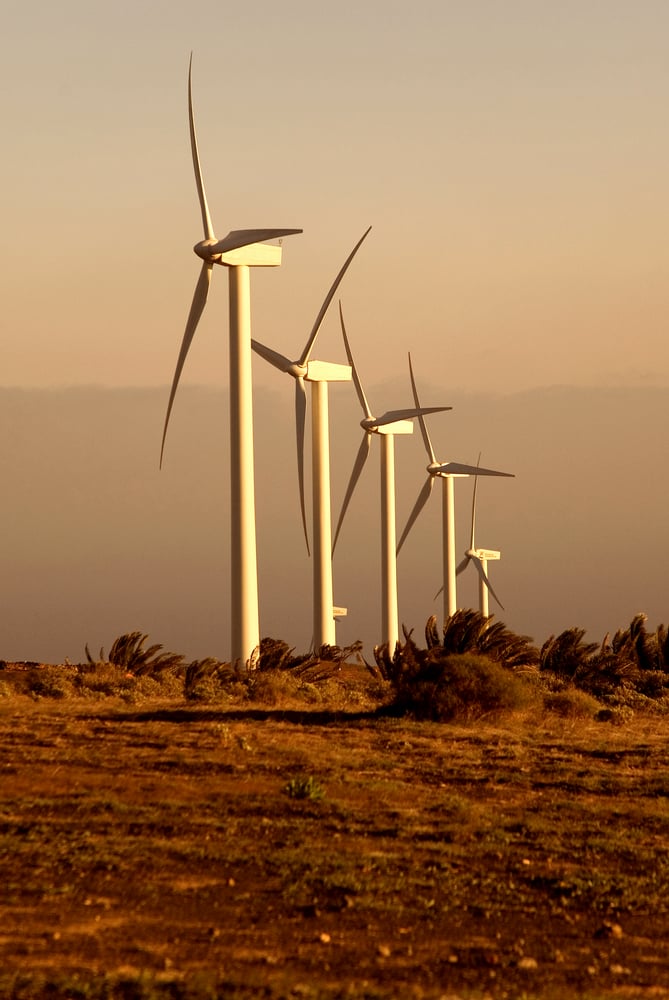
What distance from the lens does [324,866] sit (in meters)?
16.7

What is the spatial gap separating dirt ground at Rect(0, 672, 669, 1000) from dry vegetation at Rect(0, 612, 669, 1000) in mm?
44

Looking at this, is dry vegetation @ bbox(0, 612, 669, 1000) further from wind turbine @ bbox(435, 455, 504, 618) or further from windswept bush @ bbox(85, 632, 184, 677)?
wind turbine @ bbox(435, 455, 504, 618)

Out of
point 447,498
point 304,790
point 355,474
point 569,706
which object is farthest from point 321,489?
point 304,790

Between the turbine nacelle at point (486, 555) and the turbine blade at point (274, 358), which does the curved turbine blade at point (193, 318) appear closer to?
the turbine blade at point (274, 358)

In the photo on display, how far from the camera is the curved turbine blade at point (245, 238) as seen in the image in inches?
1901

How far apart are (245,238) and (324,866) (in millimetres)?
35760

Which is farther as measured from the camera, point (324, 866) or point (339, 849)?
point (339, 849)

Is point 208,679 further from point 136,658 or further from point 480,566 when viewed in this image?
point 480,566

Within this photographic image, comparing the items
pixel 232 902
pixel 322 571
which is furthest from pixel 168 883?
pixel 322 571

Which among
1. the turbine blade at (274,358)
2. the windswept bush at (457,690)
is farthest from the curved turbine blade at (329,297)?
the windswept bush at (457,690)

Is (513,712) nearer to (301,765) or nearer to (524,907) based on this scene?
(301,765)

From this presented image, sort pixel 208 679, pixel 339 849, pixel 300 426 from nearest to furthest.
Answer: pixel 339 849, pixel 208 679, pixel 300 426

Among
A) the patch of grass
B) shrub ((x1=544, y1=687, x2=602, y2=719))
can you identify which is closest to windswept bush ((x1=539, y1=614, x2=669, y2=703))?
shrub ((x1=544, y1=687, x2=602, y2=719))

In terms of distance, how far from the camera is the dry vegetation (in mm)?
12805
